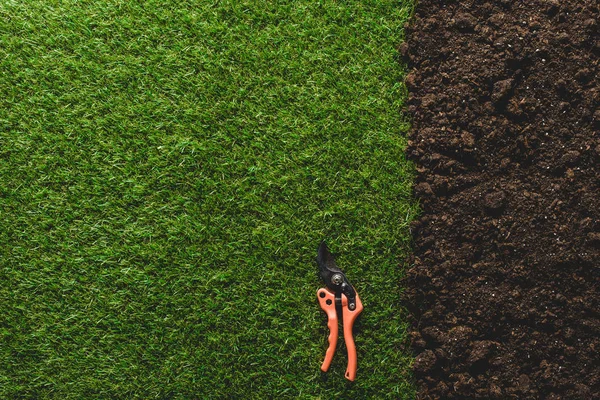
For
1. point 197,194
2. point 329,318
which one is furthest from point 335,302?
point 197,194

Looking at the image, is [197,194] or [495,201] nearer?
[495,201]

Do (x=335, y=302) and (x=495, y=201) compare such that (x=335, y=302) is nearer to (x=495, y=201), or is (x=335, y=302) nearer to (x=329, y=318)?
(x=329, y=318)

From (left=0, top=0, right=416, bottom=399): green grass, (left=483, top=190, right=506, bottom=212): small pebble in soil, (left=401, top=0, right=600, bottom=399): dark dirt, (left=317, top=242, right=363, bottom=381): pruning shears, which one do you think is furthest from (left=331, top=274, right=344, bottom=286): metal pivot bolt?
(left=483, top=190, right=506, bottom=212): small pebble in soil

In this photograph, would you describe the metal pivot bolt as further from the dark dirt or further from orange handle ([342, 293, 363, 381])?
the dark dirt

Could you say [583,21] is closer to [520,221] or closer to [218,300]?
[520,221]

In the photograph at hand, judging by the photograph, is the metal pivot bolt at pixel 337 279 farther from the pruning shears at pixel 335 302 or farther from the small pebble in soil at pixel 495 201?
the small pebble in soil at pixel 495 201

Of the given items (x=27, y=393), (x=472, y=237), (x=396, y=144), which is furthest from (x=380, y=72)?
(x=27, y=393)

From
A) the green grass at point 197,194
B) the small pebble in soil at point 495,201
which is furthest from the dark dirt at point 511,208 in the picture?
the green grass at point 197,194
